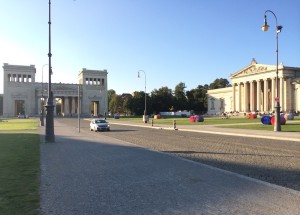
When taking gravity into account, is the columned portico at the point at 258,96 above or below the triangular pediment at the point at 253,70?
below

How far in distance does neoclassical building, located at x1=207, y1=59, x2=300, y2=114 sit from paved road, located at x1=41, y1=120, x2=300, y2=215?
298 ft

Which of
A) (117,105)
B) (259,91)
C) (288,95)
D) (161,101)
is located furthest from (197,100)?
(288,95)

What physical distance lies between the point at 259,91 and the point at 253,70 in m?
7.35

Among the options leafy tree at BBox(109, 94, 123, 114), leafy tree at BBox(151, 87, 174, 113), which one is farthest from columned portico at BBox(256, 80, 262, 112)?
leafy tree at BBox(109, 94, 123, 114)

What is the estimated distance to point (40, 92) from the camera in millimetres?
146500

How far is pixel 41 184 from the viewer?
865 centimetres

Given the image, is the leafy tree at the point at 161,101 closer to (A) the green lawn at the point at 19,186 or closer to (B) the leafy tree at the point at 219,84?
(B) the leafy tree at the point at 219,84

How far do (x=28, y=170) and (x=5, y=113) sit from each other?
5688 inches

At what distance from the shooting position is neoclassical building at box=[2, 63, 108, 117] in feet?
480

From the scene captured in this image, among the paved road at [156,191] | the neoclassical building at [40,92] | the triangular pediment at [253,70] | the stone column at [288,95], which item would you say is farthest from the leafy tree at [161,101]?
the paved road at [156,191]

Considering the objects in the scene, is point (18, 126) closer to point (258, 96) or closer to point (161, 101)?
point (258, 96)

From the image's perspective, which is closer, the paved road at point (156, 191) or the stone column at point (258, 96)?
the paved road at point (156, 191)

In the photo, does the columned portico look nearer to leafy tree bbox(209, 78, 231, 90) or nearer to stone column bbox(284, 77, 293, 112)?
stone column bbox(284, 77, 293, 112)

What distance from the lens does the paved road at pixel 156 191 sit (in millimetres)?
6332
